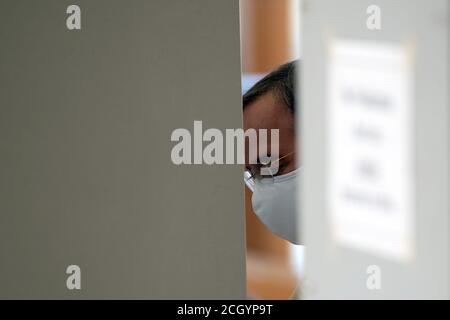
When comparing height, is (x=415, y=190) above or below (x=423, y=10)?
below

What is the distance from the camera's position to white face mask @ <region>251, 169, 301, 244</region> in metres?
2.34

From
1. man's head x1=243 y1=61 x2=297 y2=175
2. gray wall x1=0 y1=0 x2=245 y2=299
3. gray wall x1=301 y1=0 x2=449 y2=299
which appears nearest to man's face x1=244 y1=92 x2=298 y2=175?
man's head x1=243 y1=61 x2=297 y2=175

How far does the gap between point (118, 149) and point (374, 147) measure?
4.53 ft

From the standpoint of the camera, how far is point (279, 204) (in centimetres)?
240

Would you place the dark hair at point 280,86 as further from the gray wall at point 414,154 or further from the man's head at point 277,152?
the gray wall at point 414,154

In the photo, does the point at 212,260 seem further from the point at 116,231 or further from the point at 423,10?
the point at 423,10

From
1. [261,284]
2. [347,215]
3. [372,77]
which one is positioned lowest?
[261,284]

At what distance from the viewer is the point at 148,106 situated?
2.18m

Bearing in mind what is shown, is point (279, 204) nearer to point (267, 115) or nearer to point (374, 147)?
point (267, 115)

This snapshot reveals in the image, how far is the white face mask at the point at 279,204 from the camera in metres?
2.34

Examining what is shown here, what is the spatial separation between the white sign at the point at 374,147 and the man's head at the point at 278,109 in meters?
1.44

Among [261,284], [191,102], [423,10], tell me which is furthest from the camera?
[261,284]

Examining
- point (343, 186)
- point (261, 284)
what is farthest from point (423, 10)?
point (261, 284)

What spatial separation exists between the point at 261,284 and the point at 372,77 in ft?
5.80
